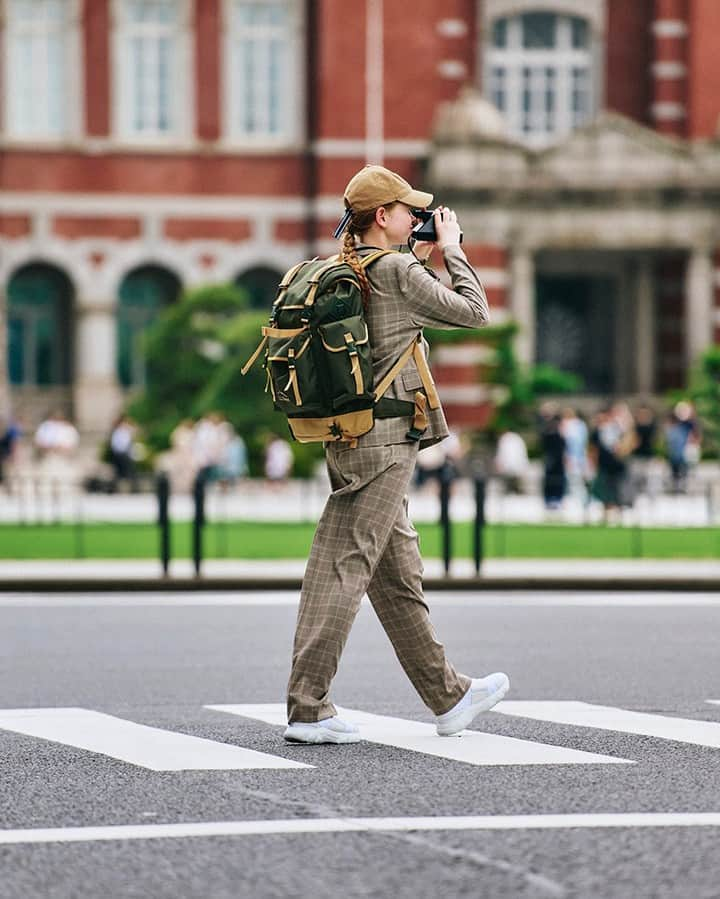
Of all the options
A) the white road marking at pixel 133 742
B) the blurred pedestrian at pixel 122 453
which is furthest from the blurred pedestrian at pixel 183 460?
the white road marking at pixel 133 742

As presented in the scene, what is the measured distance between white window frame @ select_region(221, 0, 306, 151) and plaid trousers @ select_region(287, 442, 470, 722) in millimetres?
35601

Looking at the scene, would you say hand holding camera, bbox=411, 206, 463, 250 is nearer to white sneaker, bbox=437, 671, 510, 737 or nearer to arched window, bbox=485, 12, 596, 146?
white sneaker, bbox=437, 671, 510, 737

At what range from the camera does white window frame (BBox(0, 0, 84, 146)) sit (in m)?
42.3

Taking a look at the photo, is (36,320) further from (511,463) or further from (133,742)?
(133,742)

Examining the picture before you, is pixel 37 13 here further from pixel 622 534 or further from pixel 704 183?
pixel 622 534

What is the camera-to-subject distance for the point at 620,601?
15906 mm

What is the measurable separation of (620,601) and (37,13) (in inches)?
1158

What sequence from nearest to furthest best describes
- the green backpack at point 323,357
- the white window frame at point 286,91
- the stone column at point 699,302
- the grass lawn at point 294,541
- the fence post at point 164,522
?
the green backpack at point 323,357 → the fence post at point 164,522 → the grass lawn at point 294,541 → the stone column at point 699,302 → the white window frame at point 286,91

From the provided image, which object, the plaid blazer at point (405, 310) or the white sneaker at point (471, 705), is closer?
the plaid blazer at point (405, 310)

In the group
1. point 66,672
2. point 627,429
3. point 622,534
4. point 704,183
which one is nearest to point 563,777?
point 66,672

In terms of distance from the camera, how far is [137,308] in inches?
1714

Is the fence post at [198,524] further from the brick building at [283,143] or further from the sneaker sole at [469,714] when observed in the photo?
the brick building at [283,143]

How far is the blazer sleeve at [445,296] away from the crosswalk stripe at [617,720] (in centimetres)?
175

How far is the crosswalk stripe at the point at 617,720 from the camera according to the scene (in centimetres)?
826
